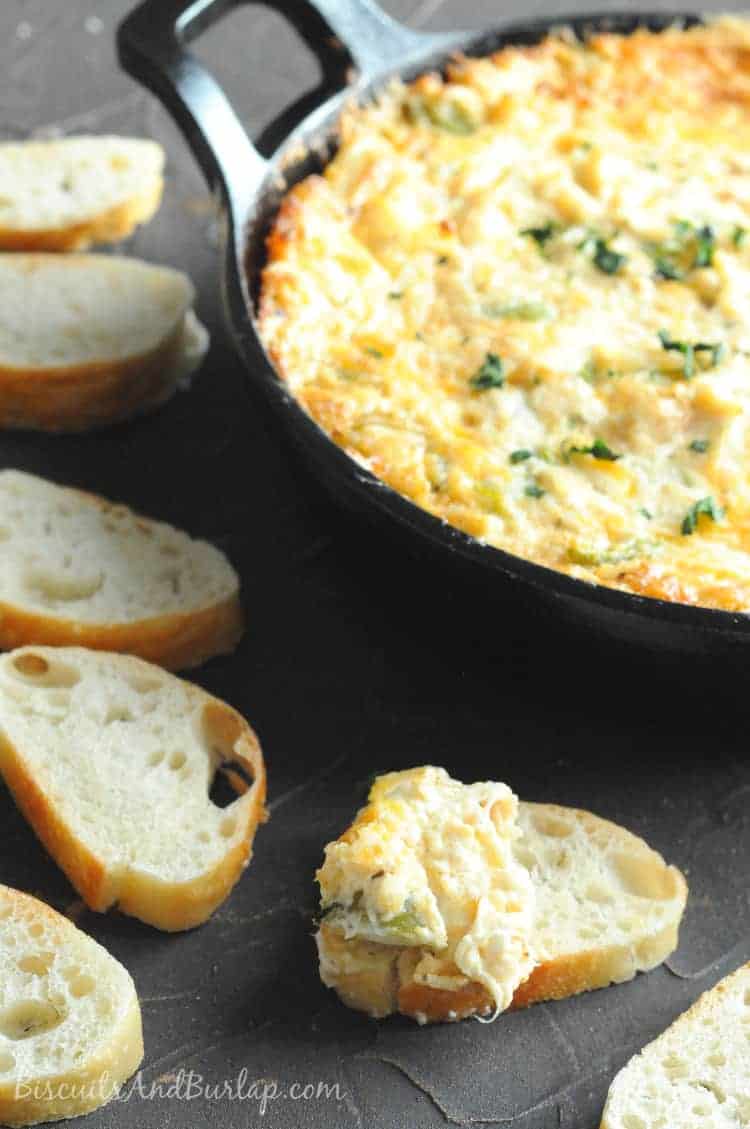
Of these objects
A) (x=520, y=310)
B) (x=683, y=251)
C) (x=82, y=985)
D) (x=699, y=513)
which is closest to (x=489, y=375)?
(x=520, y=310)

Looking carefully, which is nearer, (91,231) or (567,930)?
(567,930)

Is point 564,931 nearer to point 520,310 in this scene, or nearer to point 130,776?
point 130,776

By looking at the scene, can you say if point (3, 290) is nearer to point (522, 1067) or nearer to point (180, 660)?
point (180, 660)

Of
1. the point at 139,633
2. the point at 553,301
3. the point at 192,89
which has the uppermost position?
the point at 192,89

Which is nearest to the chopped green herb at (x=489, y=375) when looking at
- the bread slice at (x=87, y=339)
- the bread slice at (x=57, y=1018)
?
the bread slice at (x=87, y=339)

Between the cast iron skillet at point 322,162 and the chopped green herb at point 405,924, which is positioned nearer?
the chopped green herb at point 405,924

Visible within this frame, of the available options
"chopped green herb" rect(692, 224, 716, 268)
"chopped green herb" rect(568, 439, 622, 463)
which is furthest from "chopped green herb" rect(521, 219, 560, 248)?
"chopped green herb" rect(568, 439, 622, 463)

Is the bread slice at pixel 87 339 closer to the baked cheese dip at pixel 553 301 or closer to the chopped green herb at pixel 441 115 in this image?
the baked cheese dip at pixel 553 301
